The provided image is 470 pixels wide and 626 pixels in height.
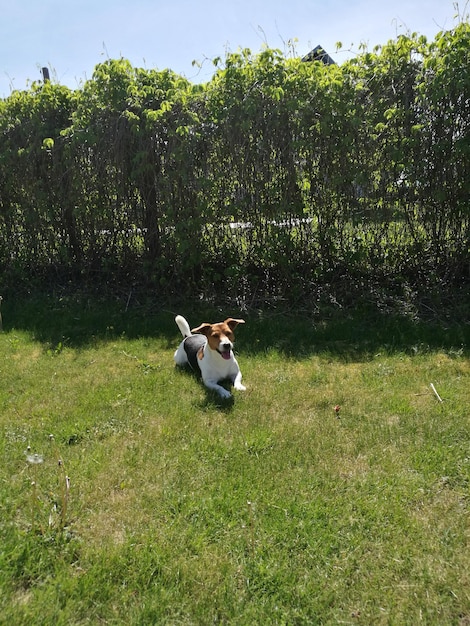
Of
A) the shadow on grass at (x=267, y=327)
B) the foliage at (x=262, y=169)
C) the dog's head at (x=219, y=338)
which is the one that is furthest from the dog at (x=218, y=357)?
Result: the foliage at (x=262, y=169)

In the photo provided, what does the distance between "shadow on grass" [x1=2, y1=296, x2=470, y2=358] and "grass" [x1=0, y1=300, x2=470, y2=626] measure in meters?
0.08

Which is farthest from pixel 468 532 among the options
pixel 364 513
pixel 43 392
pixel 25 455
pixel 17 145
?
pixel 17 145

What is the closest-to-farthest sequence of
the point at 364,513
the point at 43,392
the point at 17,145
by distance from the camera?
the point at 364,513
the point at 43,392
the point at 17,145

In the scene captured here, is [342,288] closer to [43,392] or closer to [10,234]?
[43,392]

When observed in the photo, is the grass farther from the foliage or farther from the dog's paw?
the foliage

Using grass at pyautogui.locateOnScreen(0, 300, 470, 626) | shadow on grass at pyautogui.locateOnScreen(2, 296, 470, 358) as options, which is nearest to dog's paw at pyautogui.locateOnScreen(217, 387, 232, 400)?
grass at pyautogui.locateOnScreen(0, 300, 470, 626)

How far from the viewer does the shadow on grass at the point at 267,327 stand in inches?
194

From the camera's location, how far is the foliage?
5.23 m

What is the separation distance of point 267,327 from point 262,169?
6.76 feet

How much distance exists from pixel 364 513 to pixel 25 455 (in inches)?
91.5

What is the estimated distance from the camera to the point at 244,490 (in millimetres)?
2781

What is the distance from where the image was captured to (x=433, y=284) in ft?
19.4

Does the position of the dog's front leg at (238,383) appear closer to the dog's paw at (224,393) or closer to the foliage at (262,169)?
the dog's paw at (224,393)

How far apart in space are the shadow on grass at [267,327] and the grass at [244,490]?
0.08 metres
